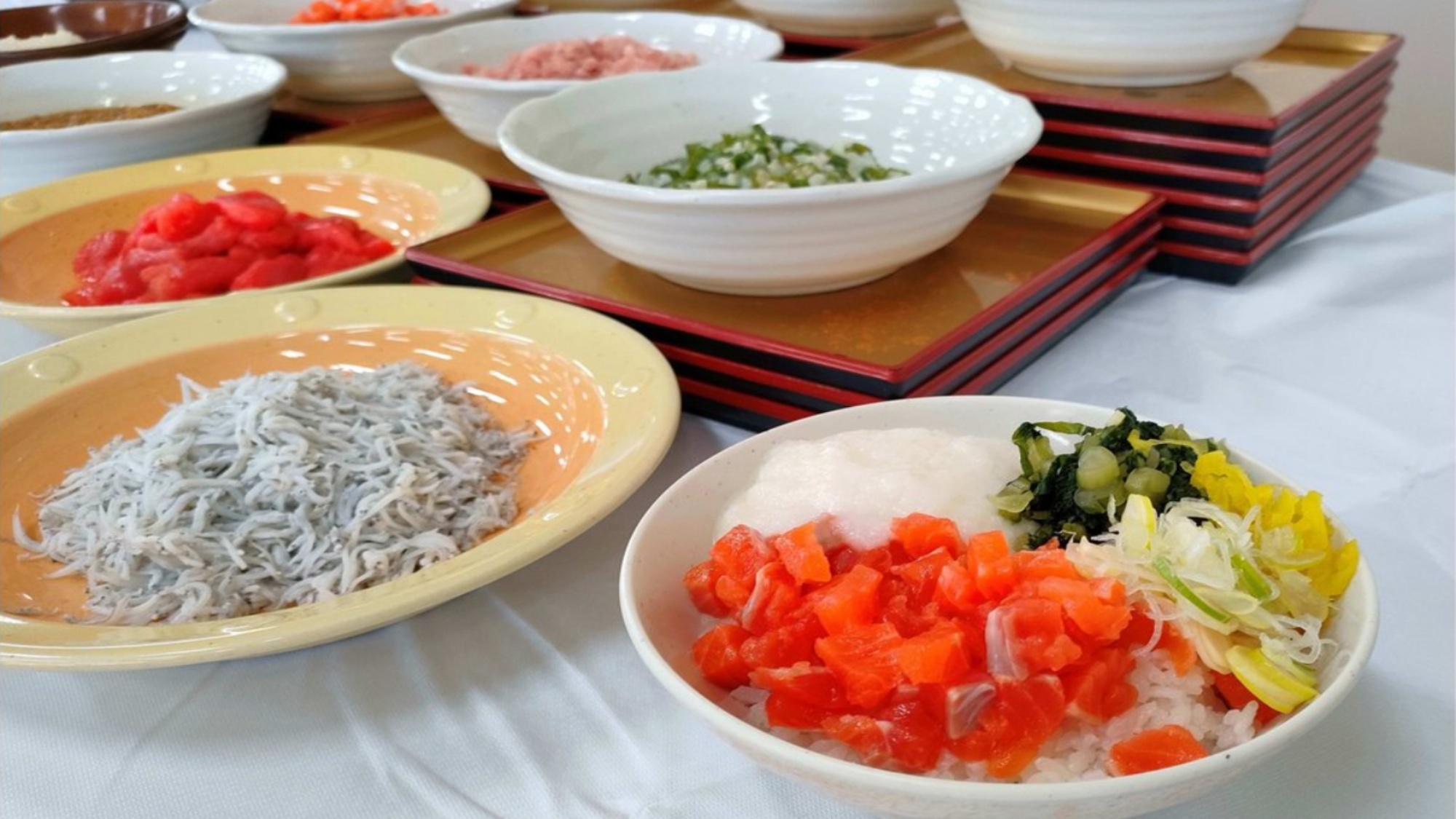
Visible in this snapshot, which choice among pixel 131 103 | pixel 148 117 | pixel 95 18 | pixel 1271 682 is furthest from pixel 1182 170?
pixel 95 18

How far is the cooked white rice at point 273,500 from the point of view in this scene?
848 mm

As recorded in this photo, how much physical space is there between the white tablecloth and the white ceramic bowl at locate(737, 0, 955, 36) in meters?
1.11

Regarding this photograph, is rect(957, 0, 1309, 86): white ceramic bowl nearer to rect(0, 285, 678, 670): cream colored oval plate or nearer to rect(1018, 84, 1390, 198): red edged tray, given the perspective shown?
rect(1018, 84, 1390, 198): red edged tray

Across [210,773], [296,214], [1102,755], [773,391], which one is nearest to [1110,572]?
[1102,755]

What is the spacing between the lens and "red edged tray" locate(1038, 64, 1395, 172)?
52.6 inches

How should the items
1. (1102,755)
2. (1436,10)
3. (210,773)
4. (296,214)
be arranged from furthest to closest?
(1436,10) < (296,214) < (210,773) < (1102,755)

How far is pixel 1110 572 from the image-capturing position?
69 cm

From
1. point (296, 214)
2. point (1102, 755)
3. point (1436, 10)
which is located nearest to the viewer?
point (1102, 755)

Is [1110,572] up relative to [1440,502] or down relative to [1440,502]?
up

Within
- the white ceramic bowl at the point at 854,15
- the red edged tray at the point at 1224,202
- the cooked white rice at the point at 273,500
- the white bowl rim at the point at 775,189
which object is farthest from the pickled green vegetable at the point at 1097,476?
the white ceramic bowl at the point at 854,15

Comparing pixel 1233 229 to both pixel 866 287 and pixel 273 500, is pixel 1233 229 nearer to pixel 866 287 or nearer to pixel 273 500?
pixel 866 287

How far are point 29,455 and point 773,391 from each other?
66 centimetres

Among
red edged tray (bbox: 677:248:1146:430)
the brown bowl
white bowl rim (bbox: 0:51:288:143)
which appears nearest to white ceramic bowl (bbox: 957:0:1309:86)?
red edged tray (bbox: 677:248:1146:430)

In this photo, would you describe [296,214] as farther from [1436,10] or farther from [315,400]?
[1436,10]
